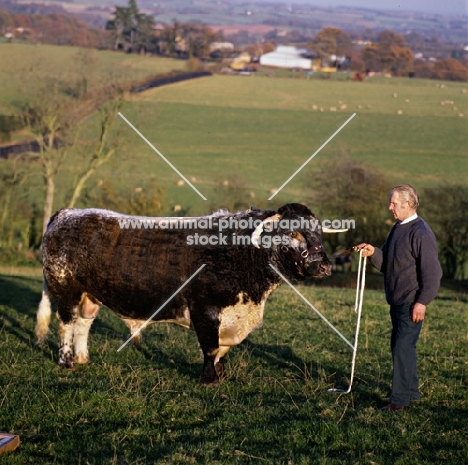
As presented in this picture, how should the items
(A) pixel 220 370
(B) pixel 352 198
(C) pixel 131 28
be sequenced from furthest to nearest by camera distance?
(C) pixel 131 28
(B) pixel 352 198
(A) pixel 220 370

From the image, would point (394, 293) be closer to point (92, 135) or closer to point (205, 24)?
point (92, 135)

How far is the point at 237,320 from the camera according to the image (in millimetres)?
10086

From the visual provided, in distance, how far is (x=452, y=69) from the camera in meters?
64.0

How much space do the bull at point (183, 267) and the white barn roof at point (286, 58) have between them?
6235 centimetres

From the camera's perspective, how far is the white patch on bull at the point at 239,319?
1004 centimetres

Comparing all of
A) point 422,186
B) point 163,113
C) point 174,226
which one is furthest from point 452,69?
point 174,226

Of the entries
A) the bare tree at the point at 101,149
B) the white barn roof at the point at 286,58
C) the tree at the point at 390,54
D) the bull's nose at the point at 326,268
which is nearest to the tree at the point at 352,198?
the bare tree at the point at 101,149

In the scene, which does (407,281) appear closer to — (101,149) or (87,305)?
(87,305)

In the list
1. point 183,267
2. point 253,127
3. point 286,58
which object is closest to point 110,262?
point 183,267

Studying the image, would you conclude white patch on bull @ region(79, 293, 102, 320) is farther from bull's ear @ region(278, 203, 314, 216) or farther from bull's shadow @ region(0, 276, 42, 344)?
bull's ear @ region(278, 203, 314, 216)

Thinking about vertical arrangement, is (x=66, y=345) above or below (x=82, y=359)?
above

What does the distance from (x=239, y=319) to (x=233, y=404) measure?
1576mm

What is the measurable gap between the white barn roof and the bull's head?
206 feet

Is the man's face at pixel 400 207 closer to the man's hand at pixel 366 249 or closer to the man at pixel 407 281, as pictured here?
the man at pixel 407 281
